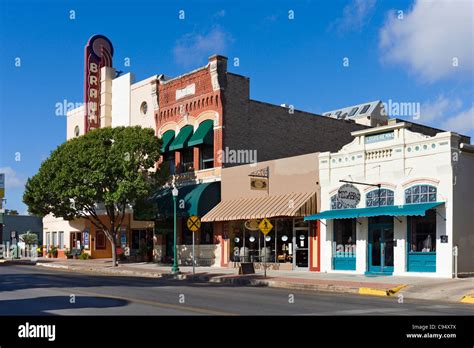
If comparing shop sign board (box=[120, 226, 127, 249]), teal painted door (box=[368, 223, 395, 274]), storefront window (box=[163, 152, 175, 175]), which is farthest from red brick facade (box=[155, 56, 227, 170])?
teal painted door (box=[368, 223, 395, 274])

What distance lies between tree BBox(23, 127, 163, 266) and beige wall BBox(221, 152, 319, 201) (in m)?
4.65

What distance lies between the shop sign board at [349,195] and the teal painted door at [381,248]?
4.22ft

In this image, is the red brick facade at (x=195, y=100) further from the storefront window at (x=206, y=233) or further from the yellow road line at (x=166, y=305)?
the yellow road line at (x=166, y=305)

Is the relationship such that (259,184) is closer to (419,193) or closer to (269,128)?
(269,128)

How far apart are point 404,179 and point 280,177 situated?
24.2ft

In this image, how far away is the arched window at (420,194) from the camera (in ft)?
79.1

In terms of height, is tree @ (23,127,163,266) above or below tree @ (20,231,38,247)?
above

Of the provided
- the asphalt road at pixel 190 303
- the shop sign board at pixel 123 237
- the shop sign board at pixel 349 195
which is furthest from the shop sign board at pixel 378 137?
the shop sign board at pixel 123 237

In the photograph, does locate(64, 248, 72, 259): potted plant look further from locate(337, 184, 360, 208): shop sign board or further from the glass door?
locate(337, 184, 360, 208): shop sign board

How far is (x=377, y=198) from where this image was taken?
86.1 feet

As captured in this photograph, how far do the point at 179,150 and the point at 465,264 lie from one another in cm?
1917

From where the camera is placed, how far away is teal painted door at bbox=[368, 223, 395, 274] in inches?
1006

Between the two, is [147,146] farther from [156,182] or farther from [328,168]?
[328,168]

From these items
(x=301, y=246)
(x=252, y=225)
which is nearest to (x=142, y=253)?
(x=252, y=225)
